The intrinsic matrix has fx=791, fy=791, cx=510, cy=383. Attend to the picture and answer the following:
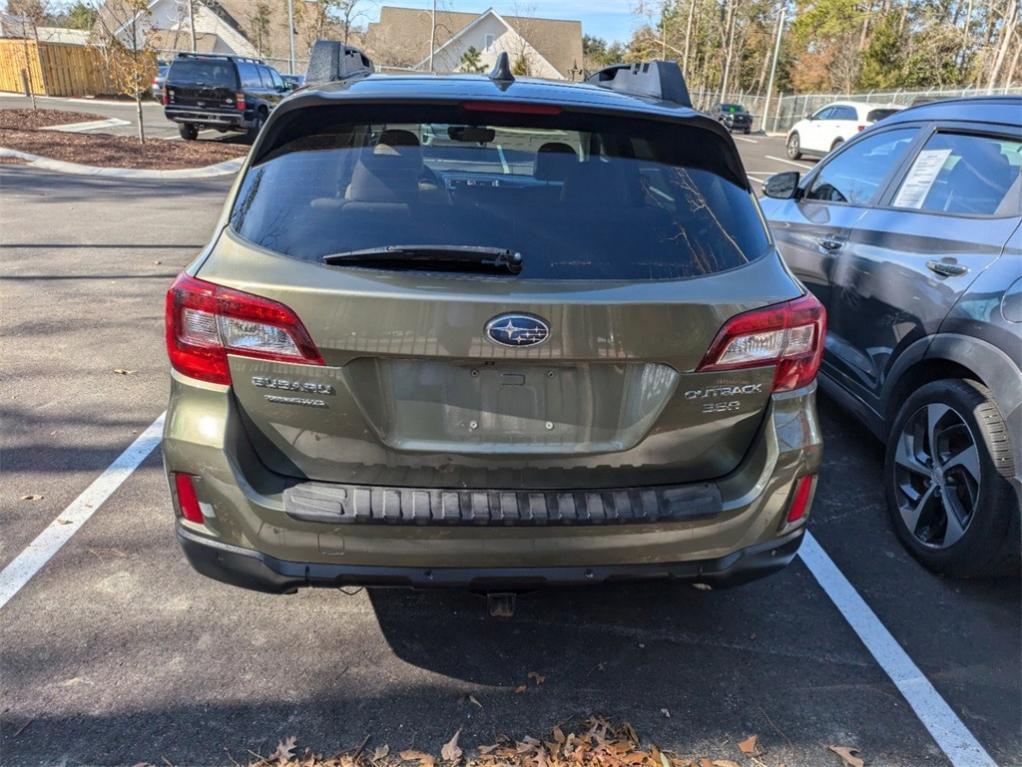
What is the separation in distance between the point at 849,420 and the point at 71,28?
5614cm

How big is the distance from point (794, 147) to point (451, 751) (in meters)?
28.8

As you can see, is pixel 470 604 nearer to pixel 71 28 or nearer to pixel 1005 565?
pixel 1005 565

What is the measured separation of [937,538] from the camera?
3.47 metres

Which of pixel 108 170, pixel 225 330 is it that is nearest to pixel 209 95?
pixel 108 170

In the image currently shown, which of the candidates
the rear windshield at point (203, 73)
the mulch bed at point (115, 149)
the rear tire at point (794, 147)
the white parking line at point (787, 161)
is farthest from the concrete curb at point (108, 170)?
the rear tire at point (794, 147)

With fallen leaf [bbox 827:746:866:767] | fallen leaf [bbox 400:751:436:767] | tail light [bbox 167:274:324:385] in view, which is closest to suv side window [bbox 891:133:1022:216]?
fallen leaf [bbox 827:746:866:767]

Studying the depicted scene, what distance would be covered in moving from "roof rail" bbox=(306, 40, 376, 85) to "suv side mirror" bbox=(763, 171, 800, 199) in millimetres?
2848

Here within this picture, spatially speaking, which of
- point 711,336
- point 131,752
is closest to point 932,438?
point 711,336

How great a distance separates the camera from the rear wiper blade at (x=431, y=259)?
2205mm

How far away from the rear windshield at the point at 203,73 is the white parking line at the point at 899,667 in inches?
773

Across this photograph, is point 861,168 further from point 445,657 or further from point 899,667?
point 445,657

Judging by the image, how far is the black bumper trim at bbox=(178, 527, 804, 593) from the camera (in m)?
2.30

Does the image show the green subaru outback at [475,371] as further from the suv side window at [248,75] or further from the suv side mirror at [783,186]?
the suv side window at [248,75]

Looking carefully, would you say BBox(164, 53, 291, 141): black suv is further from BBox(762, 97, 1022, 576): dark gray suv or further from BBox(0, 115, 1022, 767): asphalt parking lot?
BBox(762, 97, 1022, 576): dark gray suv
